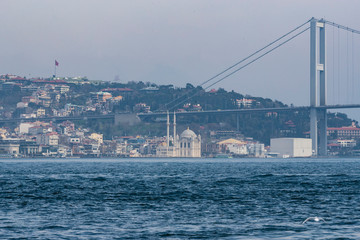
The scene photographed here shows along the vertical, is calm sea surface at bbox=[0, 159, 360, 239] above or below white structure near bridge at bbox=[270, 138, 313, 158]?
below

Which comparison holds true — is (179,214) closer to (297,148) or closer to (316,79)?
(316,79)

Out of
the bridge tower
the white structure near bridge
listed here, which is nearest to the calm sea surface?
the bridge tower

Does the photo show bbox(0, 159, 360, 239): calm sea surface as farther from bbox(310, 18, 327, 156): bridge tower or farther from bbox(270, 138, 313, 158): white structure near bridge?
bbox(270, 138, 313, 158): white structure near bridge

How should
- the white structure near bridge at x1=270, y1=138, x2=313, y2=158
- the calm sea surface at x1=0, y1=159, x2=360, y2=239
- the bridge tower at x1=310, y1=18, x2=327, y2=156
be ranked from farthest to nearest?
1. the white structure near bridge at x1=270, y1=138, x2=313, y2=158
2. the bridge tower at x1=310, y1=18, x2=327, y2=156
3. the calm sea surface at x1=0, y1=159, x2=360, y2=239

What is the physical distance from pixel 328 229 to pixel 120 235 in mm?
5733

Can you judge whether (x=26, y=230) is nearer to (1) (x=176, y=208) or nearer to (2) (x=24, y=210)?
(2) (x=24, y=210)

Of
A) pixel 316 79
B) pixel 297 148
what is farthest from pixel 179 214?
pixel 297 148

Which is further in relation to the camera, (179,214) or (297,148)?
(297,148)

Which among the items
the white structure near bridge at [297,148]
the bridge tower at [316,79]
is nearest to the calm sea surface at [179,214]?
the bridge tower at [316,79]

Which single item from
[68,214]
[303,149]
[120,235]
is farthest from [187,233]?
[303,149]

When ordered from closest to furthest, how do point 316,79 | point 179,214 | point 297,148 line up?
point 179,214 < point 316,79 < point 297,148

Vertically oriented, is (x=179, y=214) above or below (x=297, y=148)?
below

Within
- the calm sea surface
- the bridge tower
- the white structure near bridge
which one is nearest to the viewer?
the calm sea surface

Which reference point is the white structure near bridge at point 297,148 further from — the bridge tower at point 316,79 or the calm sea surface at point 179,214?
the calm sea surface at point 179,214
